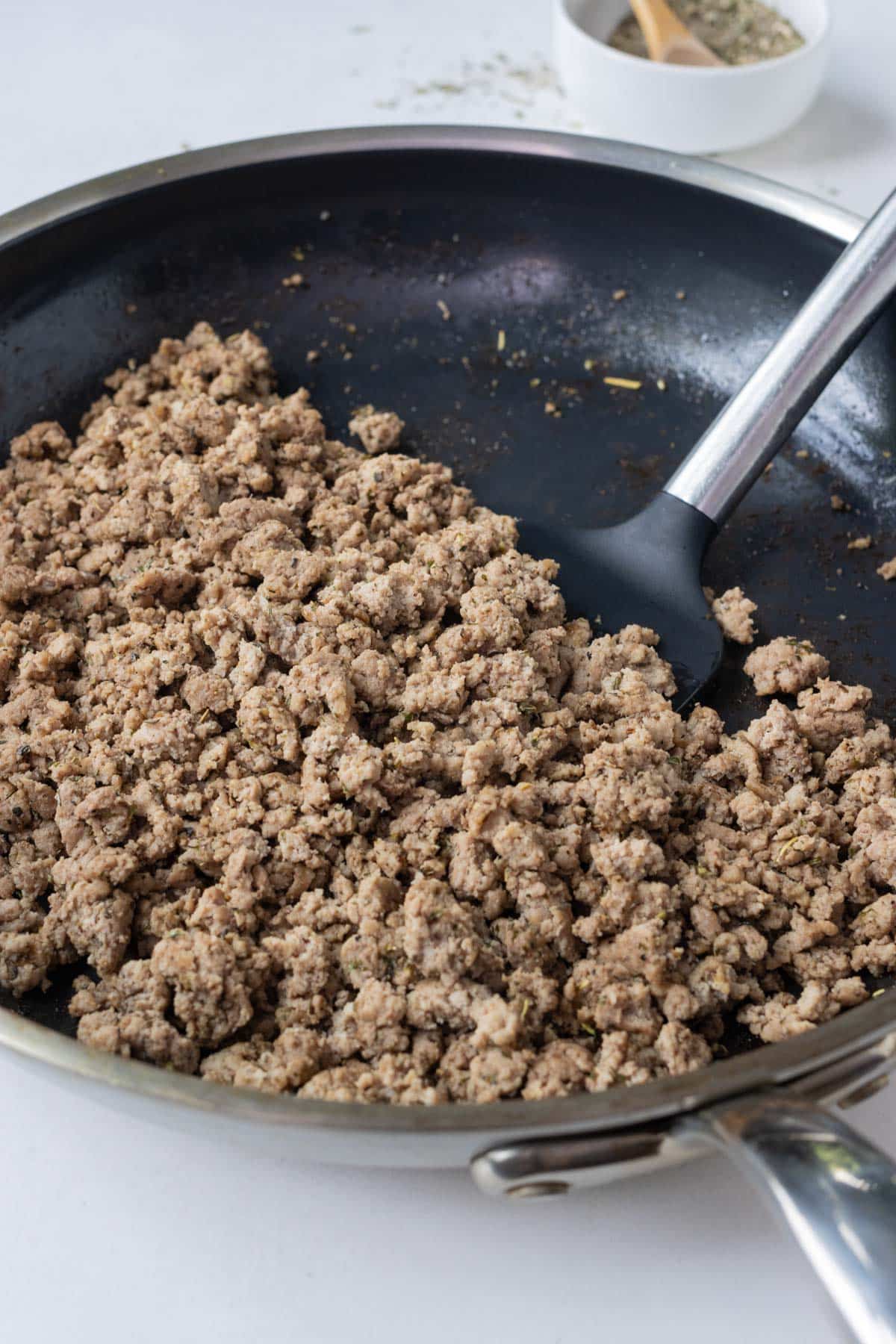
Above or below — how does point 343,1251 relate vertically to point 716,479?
below

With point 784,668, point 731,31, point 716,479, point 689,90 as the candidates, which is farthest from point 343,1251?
point 731,31

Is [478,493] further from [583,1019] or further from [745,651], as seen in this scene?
[583,1019]

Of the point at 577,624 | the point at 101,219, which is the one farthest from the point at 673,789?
the point at 101,219

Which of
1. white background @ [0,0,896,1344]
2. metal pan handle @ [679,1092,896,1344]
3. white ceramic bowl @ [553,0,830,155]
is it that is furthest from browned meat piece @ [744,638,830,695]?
white ceramic bowl @ [553,0,830,155]

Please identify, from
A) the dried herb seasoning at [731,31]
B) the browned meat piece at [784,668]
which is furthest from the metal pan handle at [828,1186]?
the dried herb seasoning at [731,31]

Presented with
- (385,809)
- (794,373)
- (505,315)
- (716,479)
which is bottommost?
(385,809)

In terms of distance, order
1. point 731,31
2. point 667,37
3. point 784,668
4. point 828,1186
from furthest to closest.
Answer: point 731,31 → point 667,37 → point 784,668 → point 828,1186

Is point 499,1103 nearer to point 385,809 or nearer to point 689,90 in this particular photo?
point 385,809
